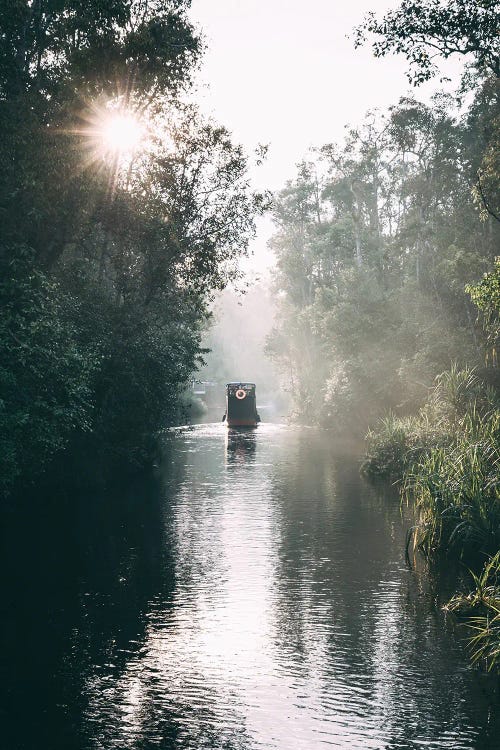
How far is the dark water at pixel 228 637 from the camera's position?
28.3ft

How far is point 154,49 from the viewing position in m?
23.2

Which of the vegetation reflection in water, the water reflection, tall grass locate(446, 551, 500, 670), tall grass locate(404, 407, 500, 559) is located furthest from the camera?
the water reflection

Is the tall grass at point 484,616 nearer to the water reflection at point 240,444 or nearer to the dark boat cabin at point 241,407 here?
the water reflection at point 240,444

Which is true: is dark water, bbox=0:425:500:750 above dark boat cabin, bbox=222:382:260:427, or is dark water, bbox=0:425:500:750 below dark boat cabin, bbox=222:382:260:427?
below

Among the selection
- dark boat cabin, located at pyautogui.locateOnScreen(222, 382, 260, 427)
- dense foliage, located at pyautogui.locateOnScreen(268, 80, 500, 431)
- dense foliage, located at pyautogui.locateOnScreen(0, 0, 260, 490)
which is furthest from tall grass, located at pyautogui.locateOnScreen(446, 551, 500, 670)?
dark boat cabin, located at pyautogui.locateOnScreen(222, 382, 260, 427)

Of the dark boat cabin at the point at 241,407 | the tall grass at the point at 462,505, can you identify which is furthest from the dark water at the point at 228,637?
the dark boat cabin at the point at 241,407

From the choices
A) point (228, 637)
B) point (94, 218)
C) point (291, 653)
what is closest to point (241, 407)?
point (94, 218)

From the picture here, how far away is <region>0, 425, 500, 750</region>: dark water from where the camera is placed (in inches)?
340

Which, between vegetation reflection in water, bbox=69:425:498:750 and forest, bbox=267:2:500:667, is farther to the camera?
forest, bbox=267:2:500:667

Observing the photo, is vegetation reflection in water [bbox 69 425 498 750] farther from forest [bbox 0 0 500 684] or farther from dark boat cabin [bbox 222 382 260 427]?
dark boat cabin [bbox 222 382 260 427]

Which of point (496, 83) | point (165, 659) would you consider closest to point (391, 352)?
point (496, 83)

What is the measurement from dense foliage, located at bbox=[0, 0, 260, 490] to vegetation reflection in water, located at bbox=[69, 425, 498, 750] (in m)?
5.08

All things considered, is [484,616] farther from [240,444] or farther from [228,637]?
[240,444]

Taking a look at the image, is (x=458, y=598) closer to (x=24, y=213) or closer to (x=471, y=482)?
(x=471, y=482)
